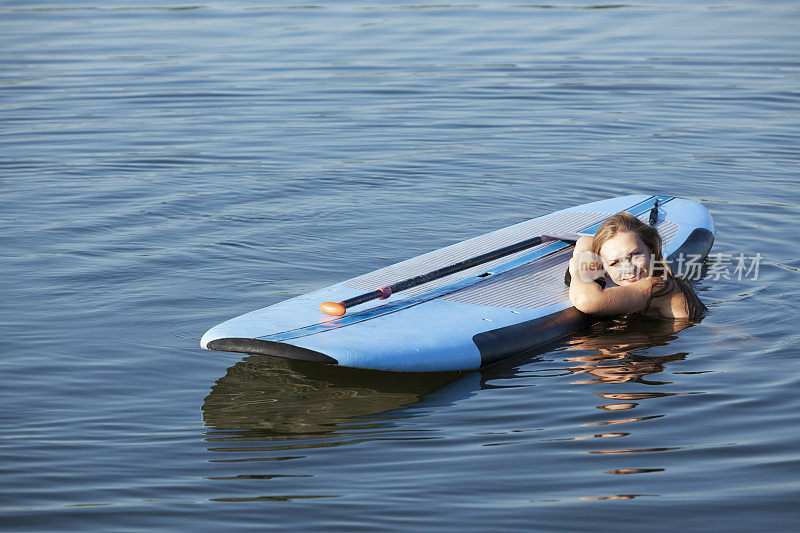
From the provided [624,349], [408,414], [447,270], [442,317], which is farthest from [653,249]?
[408,414]

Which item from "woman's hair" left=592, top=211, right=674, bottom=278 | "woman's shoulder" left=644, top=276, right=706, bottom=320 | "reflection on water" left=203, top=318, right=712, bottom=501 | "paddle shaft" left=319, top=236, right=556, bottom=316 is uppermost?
"woman's hair" left=592, top=211, right=674, bottom=278

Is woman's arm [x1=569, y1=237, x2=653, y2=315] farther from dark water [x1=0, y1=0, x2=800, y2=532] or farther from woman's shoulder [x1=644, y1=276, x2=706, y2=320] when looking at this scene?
dark water [x1=0, y1=0, x2=800, y2=532]

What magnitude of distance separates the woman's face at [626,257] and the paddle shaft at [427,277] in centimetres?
74

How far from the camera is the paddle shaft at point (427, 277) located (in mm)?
5004

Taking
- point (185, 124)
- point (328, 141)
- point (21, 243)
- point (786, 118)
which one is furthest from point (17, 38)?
point (786, 118)

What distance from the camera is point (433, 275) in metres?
5.64

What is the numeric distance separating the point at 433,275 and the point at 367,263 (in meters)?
1.27

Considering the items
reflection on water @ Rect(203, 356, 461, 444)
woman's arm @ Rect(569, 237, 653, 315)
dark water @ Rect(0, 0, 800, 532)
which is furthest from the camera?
woman's arm @ Rect(569, 237, 653, 315)

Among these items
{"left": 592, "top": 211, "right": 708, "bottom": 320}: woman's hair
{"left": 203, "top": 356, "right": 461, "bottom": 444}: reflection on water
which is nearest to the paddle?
{"left": 203, "top": 356, "right": 461, "bottom": 444}: reflection on water

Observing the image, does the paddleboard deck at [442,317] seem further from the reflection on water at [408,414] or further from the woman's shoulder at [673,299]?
the woman's shoulder at [673,299]

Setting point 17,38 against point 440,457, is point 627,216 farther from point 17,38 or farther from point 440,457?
point 17,38

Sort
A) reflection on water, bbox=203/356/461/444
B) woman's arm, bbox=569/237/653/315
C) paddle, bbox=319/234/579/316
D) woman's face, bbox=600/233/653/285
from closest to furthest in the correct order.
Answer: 1. reflection on water, bbox=203/356/461/444
2. paddle, bbox=319/234/579/316
3. woman's face, bbox=600/233/653/285
4. woman's arm, bbox=569/237/653/315

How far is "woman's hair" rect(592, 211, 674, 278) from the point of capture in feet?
17.8

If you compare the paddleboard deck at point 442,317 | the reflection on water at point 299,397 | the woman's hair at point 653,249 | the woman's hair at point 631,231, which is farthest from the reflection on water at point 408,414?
the woman's hair at point 631,231
